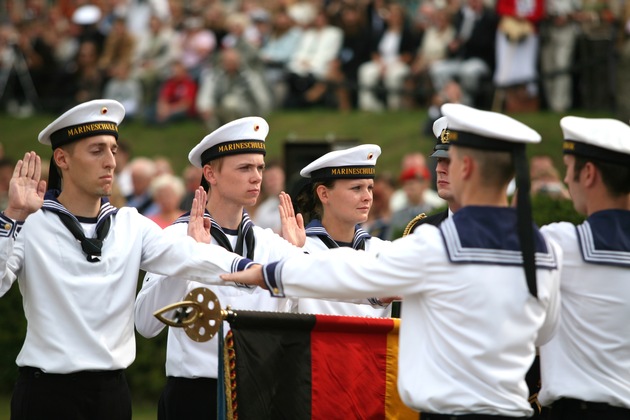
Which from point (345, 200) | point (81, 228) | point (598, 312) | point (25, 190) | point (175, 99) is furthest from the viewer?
point (175, 99)

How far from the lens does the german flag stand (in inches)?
229

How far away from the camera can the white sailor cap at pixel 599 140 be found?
554 cm

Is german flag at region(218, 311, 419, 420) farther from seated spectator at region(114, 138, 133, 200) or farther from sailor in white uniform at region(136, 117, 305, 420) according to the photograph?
seated spectator at region(114, 138, 133, 200)

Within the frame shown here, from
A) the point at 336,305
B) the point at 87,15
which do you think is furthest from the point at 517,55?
the point at 336,305

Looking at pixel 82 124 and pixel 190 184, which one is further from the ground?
pixel 190 184

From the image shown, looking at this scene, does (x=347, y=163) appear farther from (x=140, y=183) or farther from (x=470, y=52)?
(x=470, y=52)

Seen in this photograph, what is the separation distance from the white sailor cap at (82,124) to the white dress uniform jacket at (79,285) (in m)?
0.46

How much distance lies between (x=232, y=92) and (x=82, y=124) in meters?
12.6

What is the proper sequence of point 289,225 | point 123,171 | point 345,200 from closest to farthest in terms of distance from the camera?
point 289,225, point 345,200, point 123,171

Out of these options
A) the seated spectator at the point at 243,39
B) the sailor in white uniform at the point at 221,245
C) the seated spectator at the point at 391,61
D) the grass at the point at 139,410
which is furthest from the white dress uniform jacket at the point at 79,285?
the seated spectator at the point at 243,39

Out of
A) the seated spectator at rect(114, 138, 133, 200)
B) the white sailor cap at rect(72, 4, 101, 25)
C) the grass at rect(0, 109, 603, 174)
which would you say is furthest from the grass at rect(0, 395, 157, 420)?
the white sailor cap at rect(72, 4, 101, 25)

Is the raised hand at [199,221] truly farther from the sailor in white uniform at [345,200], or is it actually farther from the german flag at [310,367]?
the sailor in white uniform at [345,200]

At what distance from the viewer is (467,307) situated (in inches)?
197

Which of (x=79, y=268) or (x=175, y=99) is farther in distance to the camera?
(x=175, y=99)
